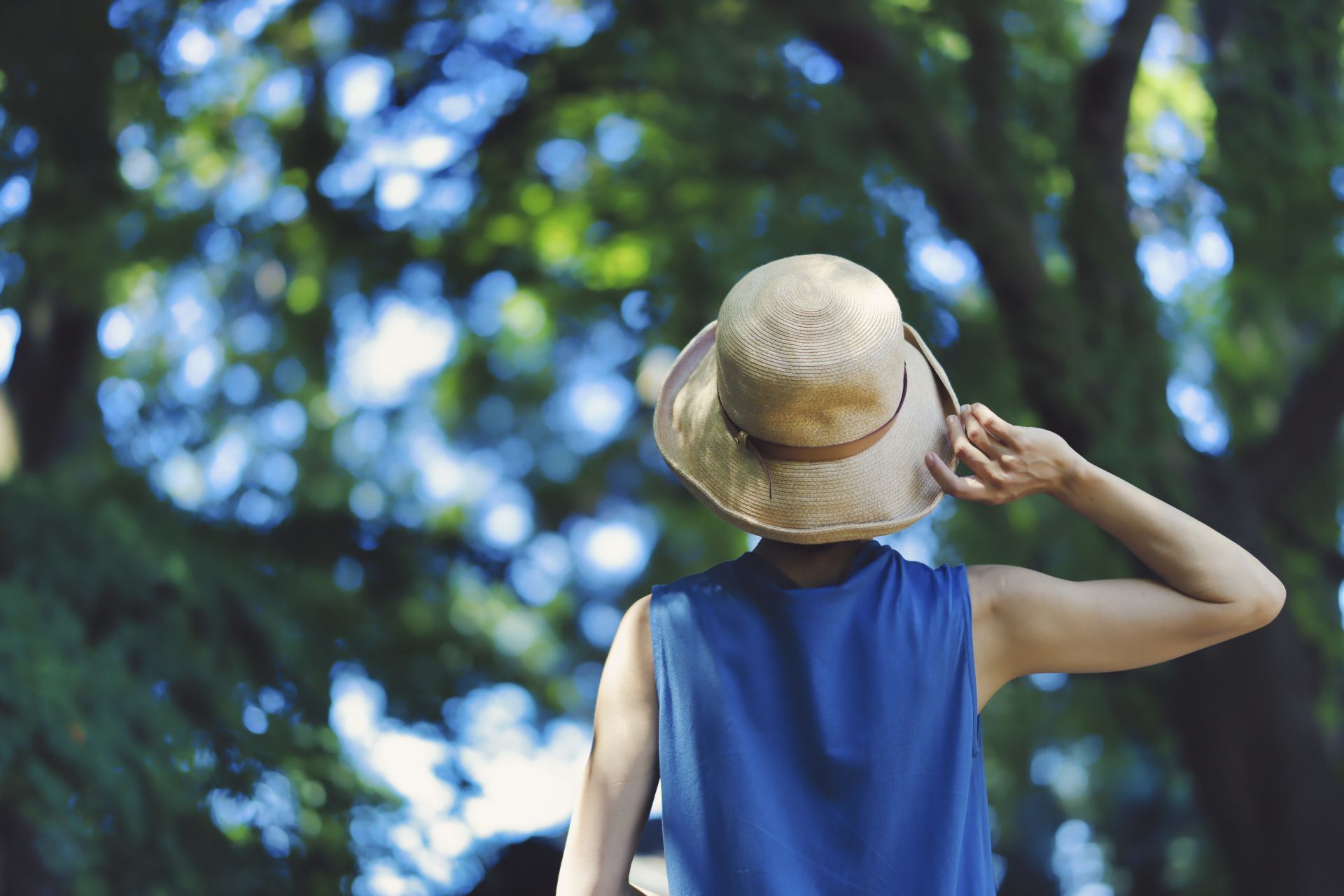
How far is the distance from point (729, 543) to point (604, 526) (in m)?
2.85

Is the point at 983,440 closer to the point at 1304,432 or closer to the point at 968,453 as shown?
the point at 968,453

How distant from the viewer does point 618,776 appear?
1668mm

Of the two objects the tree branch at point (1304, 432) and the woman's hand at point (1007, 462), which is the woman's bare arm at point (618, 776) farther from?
the tree branch at point (1304, 432)

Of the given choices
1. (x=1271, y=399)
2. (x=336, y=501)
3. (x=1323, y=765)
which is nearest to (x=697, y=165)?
(x=336, y=501)

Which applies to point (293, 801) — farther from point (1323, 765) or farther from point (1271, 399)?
point (1271, 399)

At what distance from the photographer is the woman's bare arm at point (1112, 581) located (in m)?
1.56

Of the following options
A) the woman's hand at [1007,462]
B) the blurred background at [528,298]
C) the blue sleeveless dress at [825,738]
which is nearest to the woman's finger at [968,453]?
the woman's hand at [1007,462]

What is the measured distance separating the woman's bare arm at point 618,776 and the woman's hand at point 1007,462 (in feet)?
1.47

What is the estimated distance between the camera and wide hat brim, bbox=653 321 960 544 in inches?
63.7

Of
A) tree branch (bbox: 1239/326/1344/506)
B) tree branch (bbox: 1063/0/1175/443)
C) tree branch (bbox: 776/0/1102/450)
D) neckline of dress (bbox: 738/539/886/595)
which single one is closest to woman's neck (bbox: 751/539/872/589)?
neckline of dress (bbox: 738/539/886/595)

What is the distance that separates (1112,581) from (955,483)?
23cm

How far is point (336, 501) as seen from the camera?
307 inches

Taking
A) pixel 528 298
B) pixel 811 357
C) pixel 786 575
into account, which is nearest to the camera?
pixel 811 357

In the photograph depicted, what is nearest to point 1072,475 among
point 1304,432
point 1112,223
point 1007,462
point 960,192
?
point 1007,462
